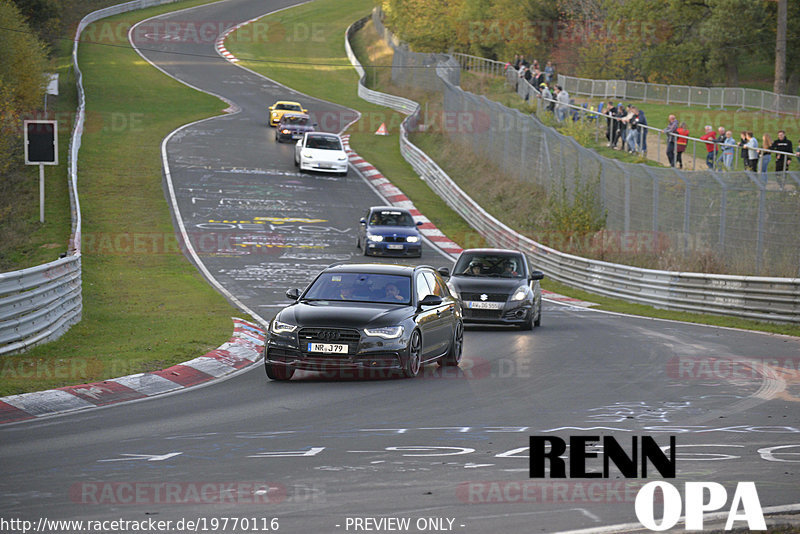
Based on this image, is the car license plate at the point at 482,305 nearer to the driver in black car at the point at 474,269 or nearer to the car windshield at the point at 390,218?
the driver in black car at the point at 474,269

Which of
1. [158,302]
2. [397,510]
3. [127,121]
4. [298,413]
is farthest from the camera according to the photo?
[127,121]

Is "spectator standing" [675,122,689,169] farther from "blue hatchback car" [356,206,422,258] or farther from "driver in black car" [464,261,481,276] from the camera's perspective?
"driver in black car" [464,261,481,276]

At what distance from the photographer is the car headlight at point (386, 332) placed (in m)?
13.5

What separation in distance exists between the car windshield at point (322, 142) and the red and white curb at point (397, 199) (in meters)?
1.79

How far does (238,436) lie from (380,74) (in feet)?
225

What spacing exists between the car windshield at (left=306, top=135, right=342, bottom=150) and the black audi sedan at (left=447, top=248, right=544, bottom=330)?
2511 cm

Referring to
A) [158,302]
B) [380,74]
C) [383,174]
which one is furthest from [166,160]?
[380,74]

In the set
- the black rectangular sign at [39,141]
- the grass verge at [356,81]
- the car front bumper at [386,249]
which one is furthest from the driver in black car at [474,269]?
the black rectangular sign at [39,141]

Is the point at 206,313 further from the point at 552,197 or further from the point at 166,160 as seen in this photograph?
the point at 166,160

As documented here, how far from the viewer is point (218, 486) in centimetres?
756

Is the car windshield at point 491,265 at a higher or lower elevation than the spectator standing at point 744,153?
lower

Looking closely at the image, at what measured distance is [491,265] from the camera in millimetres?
21562

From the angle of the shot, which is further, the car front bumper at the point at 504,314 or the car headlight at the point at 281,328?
the car front bumper at the point at 504,314

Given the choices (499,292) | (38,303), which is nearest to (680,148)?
(499,292)
